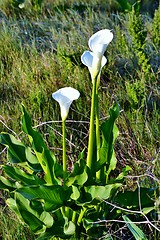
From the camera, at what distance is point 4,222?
1.79m

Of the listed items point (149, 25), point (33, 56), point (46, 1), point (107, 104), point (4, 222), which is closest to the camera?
point (4, 222)

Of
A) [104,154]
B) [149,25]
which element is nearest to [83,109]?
[104,154]

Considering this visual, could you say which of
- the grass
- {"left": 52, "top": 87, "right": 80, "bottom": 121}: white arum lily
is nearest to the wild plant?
{"left": 52, "top": 87, "right": 80, "bottom": 121}: white arum lily

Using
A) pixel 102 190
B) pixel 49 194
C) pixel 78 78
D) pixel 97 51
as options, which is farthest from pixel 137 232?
pixel 78 78

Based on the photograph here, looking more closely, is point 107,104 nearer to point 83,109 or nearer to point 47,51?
point 83,109

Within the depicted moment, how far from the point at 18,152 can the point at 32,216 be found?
0.77 ft

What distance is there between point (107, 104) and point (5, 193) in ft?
2.24

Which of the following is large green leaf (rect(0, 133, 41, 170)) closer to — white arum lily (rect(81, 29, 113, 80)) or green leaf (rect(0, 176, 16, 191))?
green leaf (rect(0, 176, 16, 191))

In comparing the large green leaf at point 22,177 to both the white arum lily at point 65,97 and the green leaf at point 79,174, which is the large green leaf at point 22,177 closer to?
the green leaf at point 79,174

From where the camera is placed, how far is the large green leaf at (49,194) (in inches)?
59.0

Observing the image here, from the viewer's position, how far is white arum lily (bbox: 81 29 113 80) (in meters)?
1.36

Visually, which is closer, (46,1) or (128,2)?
(128,2)

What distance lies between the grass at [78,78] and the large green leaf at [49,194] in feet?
0.87

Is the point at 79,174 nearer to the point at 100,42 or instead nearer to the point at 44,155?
the point at 44,155
